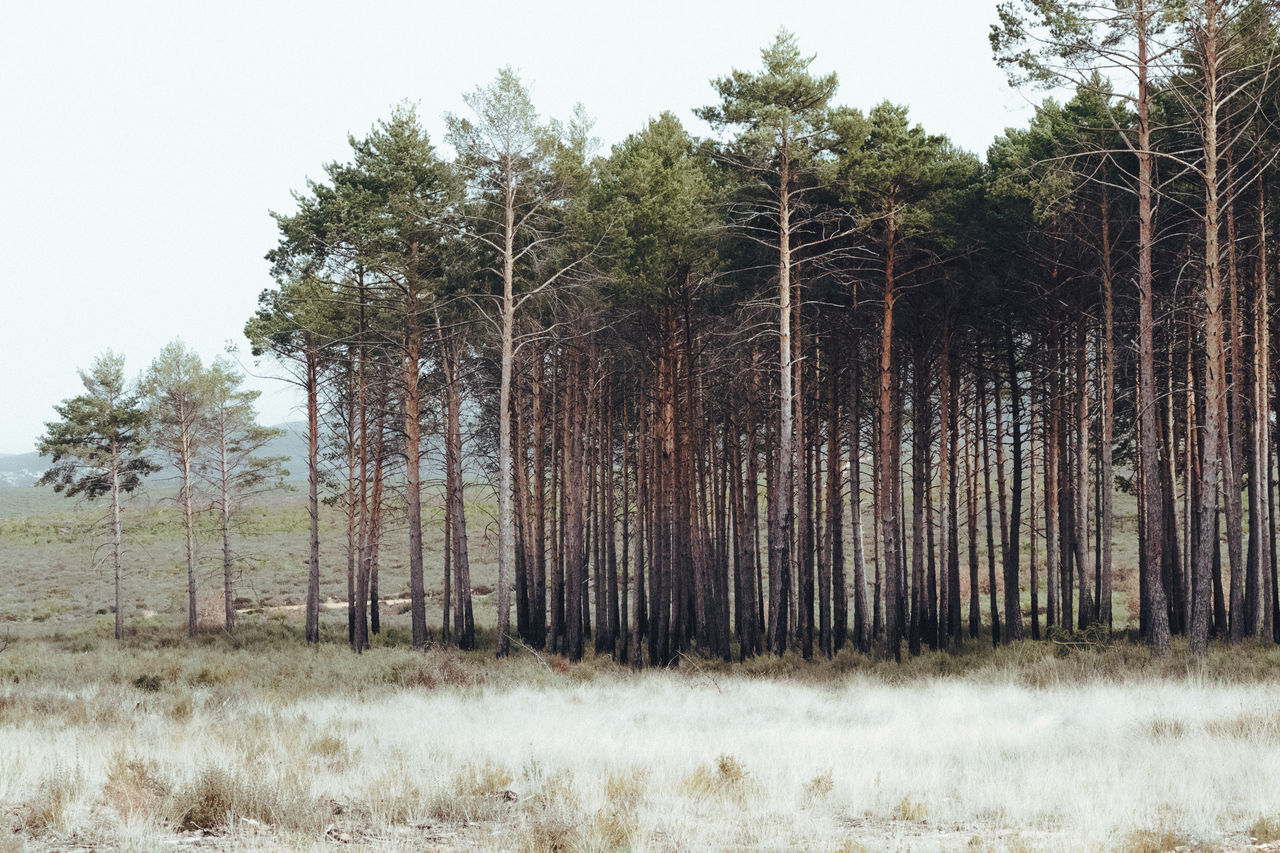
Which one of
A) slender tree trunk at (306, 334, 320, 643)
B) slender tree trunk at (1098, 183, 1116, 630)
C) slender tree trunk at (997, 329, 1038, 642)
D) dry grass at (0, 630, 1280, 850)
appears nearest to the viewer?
dry grass at (0, 630, 1280, 850)

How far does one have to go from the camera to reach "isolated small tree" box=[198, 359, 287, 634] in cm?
3288

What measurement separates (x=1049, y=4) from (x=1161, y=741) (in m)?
13.1

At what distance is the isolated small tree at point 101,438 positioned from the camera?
34.3 m

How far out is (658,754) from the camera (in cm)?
978

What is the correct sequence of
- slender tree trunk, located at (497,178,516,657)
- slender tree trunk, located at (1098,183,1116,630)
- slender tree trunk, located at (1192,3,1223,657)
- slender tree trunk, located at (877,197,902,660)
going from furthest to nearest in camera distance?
slender tree trunk, located at (497,178,516,657), slender tree trunk, located at (877,197,902,660), slender tree trunk, located at (1098,183,1116,630), slender tree trunk, located at (1192,3,1223,657)

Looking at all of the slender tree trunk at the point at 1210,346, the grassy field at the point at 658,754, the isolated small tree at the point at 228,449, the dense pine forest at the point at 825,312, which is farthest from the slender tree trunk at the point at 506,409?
the slender tree trunk at the point at 1210,346

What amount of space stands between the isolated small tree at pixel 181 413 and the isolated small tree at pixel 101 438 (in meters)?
0.88

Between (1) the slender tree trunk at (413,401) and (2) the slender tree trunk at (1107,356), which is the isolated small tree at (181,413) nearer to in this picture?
(1) the slender tree trunk at (413,401)

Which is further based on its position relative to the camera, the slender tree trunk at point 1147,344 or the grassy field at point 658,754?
the slender tree trunk at point 1147,344

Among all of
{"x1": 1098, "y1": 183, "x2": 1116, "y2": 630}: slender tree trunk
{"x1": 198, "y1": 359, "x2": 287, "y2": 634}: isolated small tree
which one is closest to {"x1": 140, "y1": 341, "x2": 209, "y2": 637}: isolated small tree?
{"x1": 198, "y1": 359, "x2": 287, "y2": 634}: isolated small tree

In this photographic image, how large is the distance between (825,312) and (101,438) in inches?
1079

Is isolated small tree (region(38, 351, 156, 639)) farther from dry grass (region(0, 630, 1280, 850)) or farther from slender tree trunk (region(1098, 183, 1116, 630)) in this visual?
slender tree trunk (region(1098, 183, 1116, 630))

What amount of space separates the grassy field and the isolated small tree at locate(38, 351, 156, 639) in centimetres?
1566

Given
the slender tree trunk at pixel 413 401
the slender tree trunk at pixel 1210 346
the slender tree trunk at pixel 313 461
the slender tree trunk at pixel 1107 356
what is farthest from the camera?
the slender tree trunk at pixel 313 461
